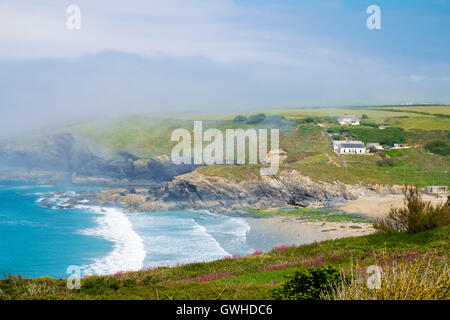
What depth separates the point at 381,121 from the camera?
378 ft

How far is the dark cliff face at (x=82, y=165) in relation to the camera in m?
92.7

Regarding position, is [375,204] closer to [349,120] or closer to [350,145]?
[350,145]

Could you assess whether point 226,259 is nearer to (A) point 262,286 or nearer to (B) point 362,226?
(A) point 262,286

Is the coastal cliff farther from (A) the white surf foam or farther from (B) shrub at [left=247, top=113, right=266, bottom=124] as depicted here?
(B) shrub at [left=247, top=113, right=266, bottom=124]

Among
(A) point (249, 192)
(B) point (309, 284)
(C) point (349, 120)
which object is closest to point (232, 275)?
(B) point (309, 284)

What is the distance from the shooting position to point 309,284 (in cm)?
918

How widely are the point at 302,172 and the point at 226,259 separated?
1954 inches

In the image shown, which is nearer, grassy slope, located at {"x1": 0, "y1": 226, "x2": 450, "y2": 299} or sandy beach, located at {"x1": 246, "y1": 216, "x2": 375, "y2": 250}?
grassy slope, located at {"x1": 0, "y1": 226, "x2": 450, "y2": 299}

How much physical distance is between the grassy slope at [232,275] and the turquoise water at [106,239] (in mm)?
16947

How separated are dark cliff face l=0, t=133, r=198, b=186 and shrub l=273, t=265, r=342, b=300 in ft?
254

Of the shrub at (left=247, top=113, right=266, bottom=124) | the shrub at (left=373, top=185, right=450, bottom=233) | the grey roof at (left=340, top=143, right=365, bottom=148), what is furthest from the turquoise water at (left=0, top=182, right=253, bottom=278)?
the shrub at (left=247, top=113, right=266, bottom=124)

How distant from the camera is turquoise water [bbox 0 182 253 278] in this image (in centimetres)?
3506

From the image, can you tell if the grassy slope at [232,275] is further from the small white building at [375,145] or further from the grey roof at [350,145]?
the small white building at [375,145]
